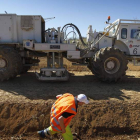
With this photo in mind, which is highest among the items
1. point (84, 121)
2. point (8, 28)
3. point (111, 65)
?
point (8, 28)

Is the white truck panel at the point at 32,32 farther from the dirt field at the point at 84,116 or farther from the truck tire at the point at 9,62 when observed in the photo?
the dirt field at the point at 84,116

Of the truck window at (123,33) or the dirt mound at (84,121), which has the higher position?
the truck window at (123,33)

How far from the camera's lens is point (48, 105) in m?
4.53

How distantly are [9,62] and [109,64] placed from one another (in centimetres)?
429

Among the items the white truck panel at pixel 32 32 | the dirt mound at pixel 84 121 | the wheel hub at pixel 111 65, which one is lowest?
the dirt mound at pixel 84 121

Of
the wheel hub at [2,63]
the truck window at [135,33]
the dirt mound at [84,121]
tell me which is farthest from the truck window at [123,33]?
the wheel hub at [2,63]

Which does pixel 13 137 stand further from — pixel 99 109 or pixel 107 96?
pixel 107 96

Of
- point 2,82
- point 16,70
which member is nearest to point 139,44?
point 16,70

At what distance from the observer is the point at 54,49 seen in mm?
6594

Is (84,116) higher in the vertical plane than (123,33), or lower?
lower

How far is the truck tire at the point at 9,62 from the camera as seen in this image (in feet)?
20.7

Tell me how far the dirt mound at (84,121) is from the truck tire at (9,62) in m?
2.07

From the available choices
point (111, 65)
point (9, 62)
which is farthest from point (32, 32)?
point (111, 65)

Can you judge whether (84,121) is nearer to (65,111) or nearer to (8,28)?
(65,111)
